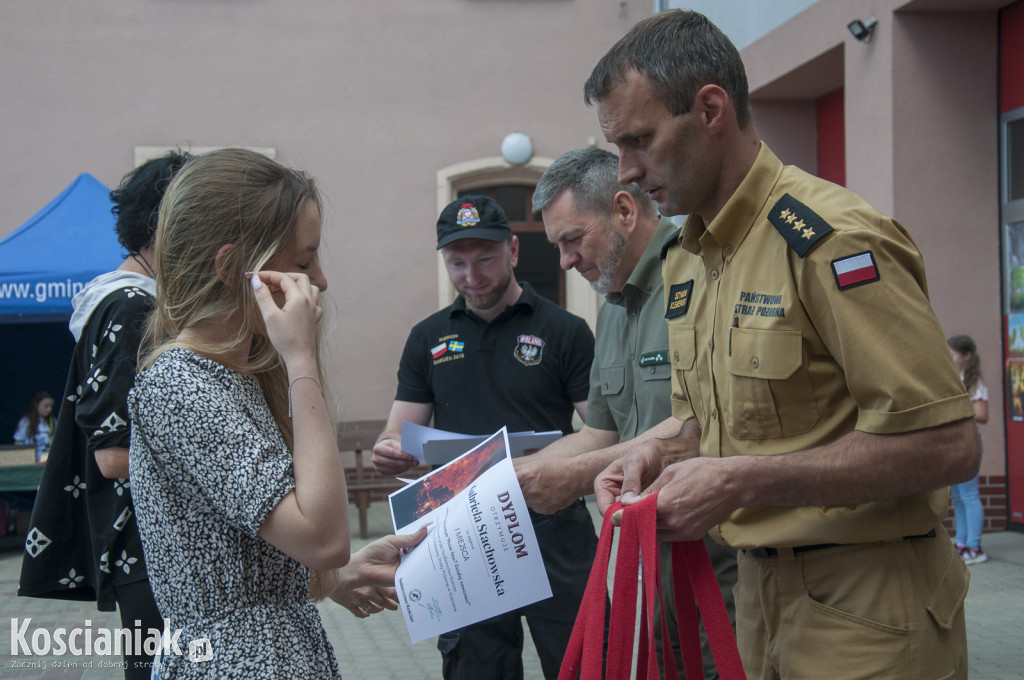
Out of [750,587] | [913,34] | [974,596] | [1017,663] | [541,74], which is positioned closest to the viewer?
[750,587]

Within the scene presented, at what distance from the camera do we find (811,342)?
5.29 feet

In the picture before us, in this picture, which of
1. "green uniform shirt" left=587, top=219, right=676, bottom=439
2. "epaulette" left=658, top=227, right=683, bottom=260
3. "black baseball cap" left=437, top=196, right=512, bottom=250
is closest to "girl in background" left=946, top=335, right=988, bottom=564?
"black baseball cap" left=437, top=196, right=512, bottom=250

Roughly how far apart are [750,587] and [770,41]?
796 centimetres

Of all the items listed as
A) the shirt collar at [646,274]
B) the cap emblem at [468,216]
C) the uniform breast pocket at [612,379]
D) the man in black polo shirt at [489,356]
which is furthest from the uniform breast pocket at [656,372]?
the cap emblem at [468,216]

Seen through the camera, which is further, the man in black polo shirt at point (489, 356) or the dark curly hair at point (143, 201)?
the man in black polo shirt at point (489, 356)

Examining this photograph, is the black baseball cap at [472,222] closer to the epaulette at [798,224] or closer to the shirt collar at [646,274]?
the shirt collar at [646,274]

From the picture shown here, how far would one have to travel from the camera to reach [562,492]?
8.30 ft

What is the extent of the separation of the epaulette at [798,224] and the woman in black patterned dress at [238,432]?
0.85m

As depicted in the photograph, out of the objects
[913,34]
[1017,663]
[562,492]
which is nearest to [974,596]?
[1017,663]

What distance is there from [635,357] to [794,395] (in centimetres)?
136

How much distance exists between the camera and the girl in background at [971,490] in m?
6.92

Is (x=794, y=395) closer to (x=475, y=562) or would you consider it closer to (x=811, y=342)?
(x=811, y=342)

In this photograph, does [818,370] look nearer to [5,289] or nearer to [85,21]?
[5,289]

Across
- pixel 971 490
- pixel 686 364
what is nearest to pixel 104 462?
pixel 686 364
